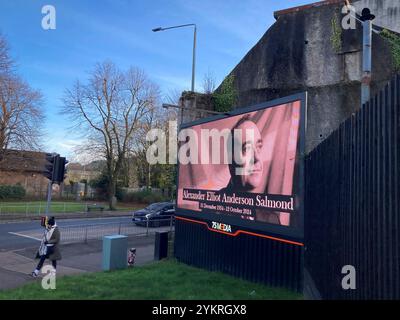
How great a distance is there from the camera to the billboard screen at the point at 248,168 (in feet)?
24.4

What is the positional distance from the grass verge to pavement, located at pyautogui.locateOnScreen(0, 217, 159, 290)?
233cm

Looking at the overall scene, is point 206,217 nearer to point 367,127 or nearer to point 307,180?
point 307,180

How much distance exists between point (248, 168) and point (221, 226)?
1.74 metres

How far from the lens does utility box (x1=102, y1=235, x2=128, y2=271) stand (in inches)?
428

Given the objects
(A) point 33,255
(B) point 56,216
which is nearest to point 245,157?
(A) point 33,255

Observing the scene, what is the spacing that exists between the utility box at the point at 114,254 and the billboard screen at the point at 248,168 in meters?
1.98

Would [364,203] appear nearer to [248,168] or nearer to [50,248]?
[248,168]

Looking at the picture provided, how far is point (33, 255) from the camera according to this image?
14.7 meters

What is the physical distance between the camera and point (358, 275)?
4875 millimetres

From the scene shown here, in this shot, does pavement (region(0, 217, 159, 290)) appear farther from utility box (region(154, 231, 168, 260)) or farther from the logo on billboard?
the logo on billboard

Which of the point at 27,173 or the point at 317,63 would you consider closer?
the point at 317,63

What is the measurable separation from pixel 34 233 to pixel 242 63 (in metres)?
14.6

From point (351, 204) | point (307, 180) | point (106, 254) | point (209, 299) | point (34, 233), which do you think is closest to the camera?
point (351, 204)
